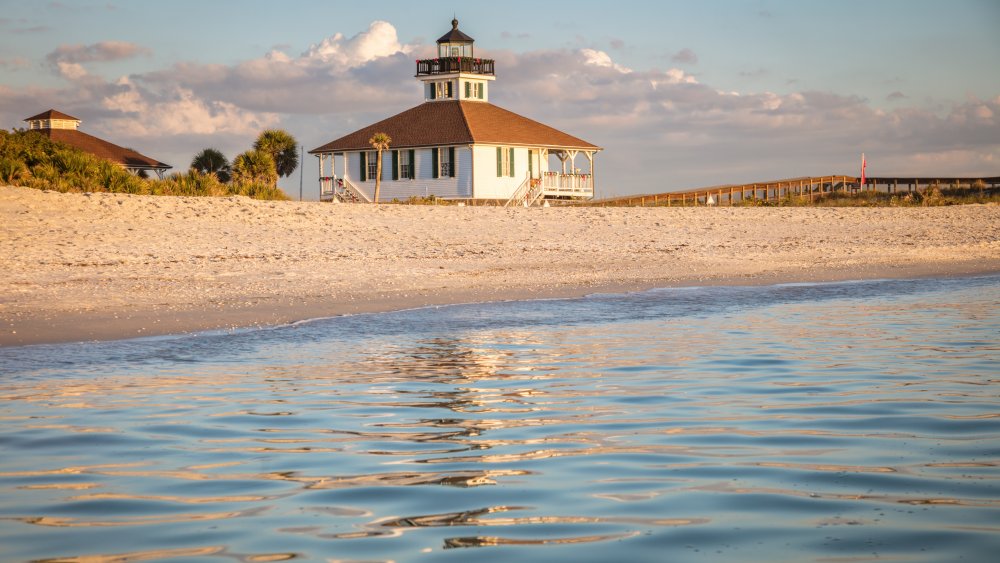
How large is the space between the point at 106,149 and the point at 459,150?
795 inches

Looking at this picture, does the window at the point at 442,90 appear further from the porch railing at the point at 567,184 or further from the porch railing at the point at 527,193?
the porch railing at the point at 567,184

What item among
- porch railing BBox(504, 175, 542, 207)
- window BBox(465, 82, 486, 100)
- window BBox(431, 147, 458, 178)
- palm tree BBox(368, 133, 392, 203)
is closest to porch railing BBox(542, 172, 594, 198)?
porch railing BBox(504, 175, 542, 207)

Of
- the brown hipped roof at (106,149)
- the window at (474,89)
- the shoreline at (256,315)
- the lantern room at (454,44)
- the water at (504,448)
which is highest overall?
the lantern room at (454,44)

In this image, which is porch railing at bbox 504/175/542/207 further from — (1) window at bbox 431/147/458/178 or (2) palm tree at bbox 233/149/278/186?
(2) palm tree at bbox 233/149/278/186

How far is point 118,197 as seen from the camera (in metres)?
25.6

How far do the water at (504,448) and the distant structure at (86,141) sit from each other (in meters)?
51.3

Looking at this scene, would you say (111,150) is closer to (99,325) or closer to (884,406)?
(99,325)

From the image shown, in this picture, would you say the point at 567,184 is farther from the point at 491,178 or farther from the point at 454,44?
Answer: the point at 454,44

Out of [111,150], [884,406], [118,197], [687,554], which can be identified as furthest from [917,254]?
[111,150]

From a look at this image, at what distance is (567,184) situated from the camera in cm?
5741

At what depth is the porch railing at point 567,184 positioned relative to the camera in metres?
56.3

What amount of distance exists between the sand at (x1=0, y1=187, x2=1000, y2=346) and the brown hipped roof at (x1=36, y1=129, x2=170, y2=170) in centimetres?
3392

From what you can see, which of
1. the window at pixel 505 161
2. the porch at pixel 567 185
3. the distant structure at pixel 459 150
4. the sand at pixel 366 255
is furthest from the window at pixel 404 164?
the sand at pixel 366 255

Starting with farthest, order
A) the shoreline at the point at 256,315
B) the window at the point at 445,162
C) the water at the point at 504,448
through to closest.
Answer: the window at the point at 445,162
the shoreline at the point at 256,315
the water at the point at 504,448
